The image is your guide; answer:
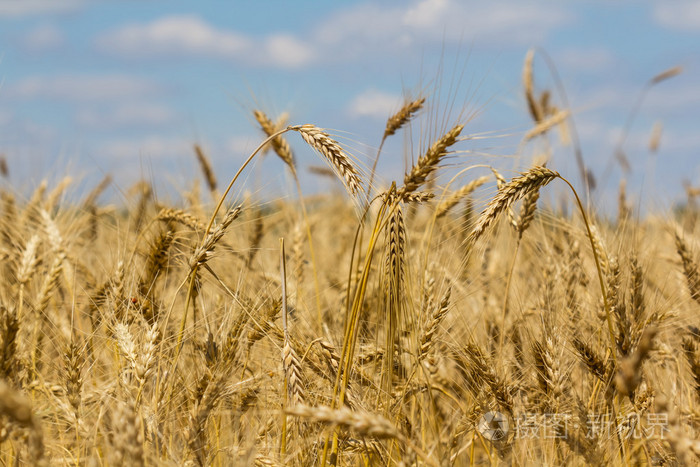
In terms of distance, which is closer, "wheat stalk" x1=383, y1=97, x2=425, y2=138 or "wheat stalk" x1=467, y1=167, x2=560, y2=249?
"wheat stalk" x1=467, y1=167, x2=560, y2=249

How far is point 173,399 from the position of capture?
1.79 metres

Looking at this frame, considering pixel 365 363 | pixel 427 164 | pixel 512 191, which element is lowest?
pixel 365 363

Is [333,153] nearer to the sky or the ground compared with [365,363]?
nearer to the sky

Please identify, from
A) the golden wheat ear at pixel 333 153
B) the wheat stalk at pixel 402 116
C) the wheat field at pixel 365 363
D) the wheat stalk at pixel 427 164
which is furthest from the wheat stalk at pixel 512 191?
the wheat stalk at pixel 402 116

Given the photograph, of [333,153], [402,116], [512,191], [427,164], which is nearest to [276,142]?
[402,116]

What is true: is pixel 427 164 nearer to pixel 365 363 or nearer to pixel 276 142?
pixel 365 363

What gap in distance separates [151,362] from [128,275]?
542 millimetres

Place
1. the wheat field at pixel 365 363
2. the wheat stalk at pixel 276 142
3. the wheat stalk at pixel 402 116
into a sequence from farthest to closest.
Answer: the wheat stalk at pixel 276 142 → the wheat stalk at pixel 402 116 → the wheat field at pixel 365 363

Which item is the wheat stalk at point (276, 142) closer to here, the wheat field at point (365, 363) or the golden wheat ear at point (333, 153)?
the wheat field at point (365, 363)

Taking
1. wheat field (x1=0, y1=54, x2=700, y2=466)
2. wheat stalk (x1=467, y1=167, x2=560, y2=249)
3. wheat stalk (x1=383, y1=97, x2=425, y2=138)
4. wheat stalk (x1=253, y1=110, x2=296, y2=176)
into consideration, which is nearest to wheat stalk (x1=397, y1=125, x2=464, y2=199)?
wheat field (x1=0, y1=54, x2=700, y2=466)

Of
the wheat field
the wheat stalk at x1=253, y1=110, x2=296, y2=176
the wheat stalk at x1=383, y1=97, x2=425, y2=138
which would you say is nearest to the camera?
the wheat field

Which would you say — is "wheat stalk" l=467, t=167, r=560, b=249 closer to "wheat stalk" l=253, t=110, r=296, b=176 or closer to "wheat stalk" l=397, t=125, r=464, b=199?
"wheat stalk" l=397, t=125, r=464, b=199

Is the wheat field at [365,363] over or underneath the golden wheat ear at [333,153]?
underneath

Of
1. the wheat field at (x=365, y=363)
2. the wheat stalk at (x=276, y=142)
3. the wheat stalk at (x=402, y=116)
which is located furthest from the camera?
the wheat stalk at (x=276, y=142)
